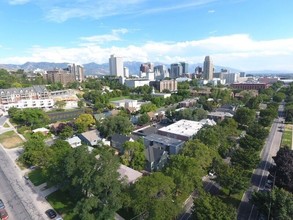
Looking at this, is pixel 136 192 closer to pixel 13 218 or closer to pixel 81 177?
pixel 81 177

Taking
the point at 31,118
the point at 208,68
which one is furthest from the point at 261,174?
the point at 208,68

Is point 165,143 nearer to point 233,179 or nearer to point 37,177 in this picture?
point 233,179

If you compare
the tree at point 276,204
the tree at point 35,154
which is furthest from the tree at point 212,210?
the tree at point 35,154

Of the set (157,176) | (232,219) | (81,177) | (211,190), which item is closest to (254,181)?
(211,190)

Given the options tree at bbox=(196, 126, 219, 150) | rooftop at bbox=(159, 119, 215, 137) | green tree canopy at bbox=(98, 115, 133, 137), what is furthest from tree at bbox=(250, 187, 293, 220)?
green tree canopy at bbox=(98, 115, 133, 137)

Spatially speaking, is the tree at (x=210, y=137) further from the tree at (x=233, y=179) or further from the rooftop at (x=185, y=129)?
the tree at (x=233, y=179)

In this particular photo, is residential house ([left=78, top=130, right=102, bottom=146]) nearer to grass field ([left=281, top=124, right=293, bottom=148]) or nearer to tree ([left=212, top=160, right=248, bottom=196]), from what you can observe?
tree ([left=212, top=160, right=248, bottom=196])
